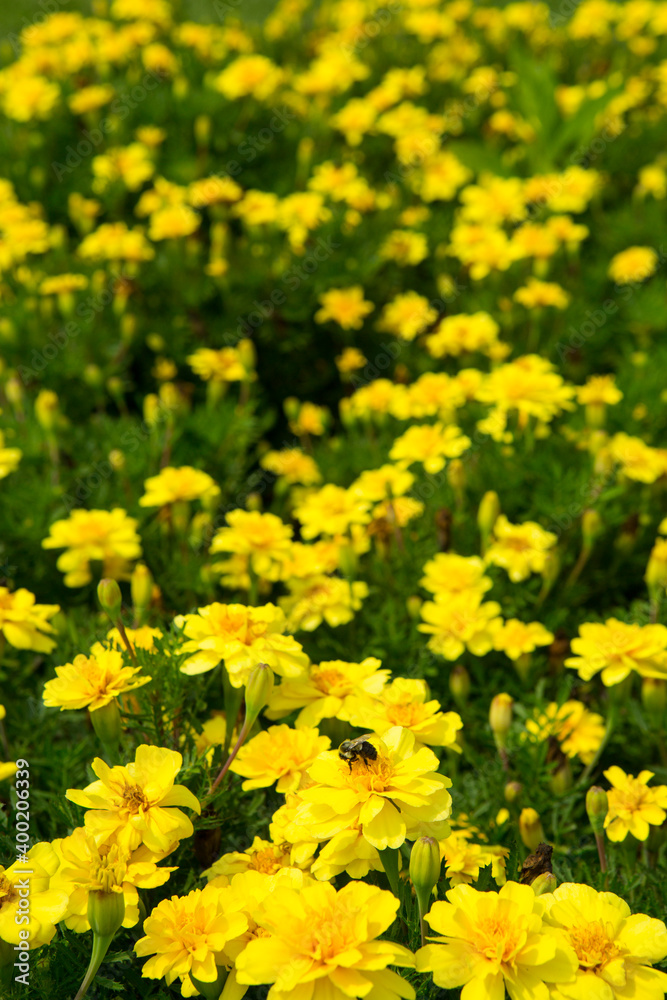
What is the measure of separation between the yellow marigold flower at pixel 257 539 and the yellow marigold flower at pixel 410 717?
63 cm

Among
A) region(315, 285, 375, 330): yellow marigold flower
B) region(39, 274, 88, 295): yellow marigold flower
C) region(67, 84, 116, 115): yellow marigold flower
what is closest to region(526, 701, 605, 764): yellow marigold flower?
region(315, 285, 375, 330): yellow marigold flower

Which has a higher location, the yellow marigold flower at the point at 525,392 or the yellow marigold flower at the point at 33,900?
the yellow marigold flower at the point at 33,900

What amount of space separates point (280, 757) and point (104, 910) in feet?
1.12

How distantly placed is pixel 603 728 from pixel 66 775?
968 millimetres

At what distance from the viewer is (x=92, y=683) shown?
48.6 inches

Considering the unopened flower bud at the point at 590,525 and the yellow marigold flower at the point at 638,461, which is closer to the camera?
the unopened flower bud at the point at 590,525

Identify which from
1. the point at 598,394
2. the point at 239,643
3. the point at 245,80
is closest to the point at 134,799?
the point at 239,643

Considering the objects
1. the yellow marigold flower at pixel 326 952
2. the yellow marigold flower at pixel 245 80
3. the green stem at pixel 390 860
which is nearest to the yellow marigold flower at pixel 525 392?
the green stem at pixel 390 860

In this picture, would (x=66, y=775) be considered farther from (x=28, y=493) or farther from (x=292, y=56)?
(x=292, y=56)

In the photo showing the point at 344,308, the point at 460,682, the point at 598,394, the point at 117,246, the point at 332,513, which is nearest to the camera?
the point at 460,682

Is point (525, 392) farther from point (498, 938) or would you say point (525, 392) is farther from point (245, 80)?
point (245, 80)

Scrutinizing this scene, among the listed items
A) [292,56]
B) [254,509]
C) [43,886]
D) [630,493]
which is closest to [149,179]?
[292,56]

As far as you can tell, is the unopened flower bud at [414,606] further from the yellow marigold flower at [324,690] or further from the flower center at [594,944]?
the flower center at [594,944]

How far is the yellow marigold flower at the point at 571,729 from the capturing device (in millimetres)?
1585
